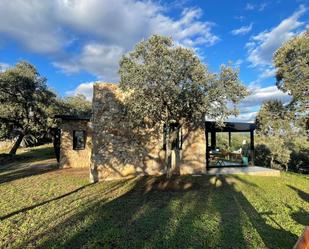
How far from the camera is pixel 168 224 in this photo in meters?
6.58

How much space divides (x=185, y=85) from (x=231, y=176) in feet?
18.0

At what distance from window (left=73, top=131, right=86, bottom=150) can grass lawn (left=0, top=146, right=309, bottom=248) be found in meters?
5.45

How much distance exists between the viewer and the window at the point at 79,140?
17.7 meters

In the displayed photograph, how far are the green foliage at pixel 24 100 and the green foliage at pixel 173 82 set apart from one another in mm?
13611

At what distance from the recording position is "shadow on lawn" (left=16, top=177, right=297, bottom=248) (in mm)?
5523

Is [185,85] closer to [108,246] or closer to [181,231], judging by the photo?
[181,231]

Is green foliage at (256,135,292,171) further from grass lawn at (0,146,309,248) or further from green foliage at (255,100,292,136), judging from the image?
grass lawn at (0,146,309,248)

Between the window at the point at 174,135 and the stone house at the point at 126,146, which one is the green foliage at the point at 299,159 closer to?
the stone house at the point at 126,146

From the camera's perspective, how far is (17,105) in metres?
22.2

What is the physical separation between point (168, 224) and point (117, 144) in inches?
268

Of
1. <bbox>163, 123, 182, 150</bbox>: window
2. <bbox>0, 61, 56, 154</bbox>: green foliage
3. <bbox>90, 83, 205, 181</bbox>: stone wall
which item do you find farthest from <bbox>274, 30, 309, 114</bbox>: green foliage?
<bbox>0, 61, 56, 154</bbox>: green foliage

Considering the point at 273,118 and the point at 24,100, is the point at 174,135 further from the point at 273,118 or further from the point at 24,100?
the point at 24,100

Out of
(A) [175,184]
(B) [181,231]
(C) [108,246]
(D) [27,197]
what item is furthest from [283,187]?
(D) [27,197]

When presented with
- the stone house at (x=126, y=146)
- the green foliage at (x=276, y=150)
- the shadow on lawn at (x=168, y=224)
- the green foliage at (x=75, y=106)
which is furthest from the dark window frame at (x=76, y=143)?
the green foliage at (x=276, y=150)
